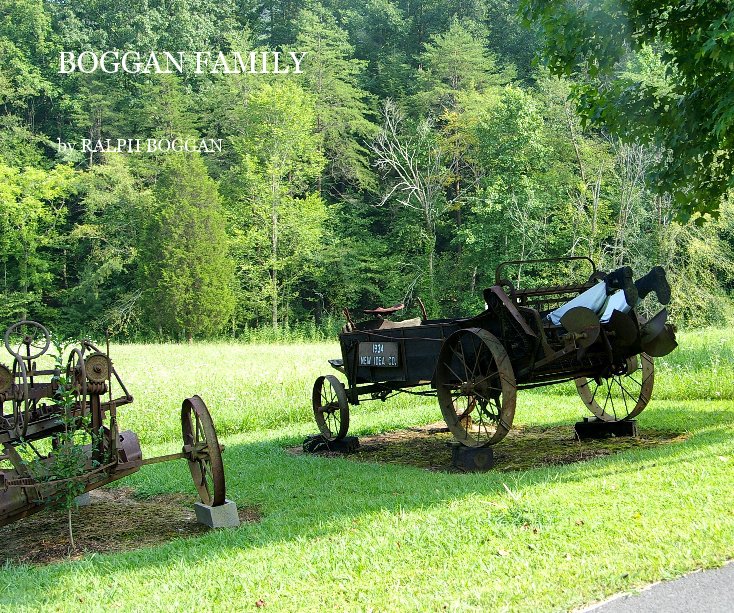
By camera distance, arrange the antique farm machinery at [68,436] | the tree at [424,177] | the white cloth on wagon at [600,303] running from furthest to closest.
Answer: the tree at [424,177] < the white cloth on wagon at [600,303] < the antique farm machinery at [68,436]

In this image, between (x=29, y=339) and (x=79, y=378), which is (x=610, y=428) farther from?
(x=29, y=339)

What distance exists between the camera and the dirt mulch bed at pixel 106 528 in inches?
277

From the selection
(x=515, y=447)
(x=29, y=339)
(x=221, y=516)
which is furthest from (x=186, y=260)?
(x=221, y=516)

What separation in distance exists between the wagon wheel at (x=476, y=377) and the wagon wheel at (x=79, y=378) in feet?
12.4

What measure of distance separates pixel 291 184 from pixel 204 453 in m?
40.4

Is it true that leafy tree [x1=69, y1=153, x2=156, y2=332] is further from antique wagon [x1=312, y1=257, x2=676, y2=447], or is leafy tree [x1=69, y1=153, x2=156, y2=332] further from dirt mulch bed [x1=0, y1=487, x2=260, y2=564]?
dirt mulch bed [x1=0, y1=487, x2=260, y2=564]

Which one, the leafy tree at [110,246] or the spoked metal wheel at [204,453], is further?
the leafy tree at [110,246]

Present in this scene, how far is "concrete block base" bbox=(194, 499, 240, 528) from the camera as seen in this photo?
23.7 feet

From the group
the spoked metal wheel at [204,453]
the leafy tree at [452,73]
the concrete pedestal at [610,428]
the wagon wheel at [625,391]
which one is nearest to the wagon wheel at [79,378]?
the spoked metal wheel at [204,453]

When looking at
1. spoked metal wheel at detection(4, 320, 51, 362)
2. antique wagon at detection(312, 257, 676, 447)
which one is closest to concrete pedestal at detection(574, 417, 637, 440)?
antique wagon at detection(312, 257, 676, 447)

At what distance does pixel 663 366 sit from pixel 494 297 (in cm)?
893

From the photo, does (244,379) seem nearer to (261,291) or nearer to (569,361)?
(569,361)

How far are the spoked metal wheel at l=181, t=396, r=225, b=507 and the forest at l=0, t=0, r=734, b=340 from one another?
3008 cm

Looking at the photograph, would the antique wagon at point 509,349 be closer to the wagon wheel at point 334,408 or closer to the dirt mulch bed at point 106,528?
the wagon wheel at point 334,408
